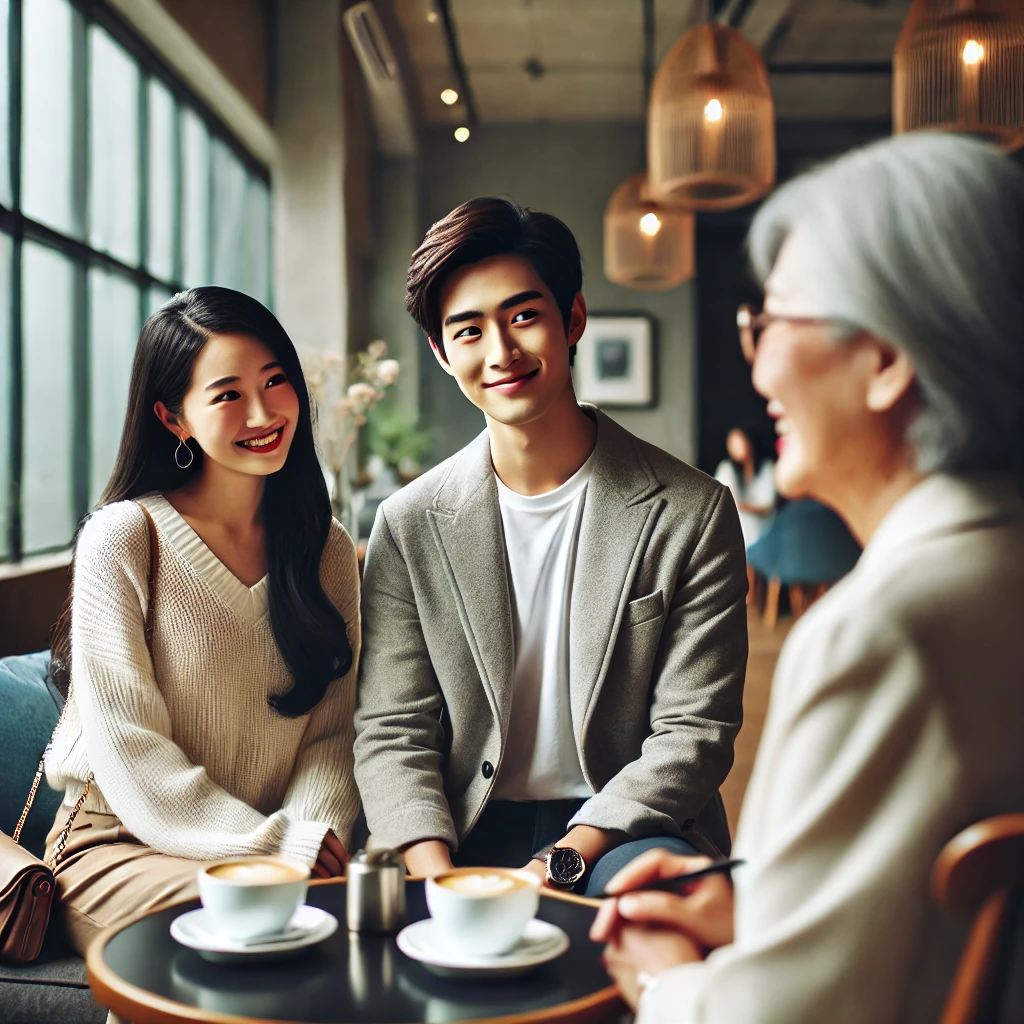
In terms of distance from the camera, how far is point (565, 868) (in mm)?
1756

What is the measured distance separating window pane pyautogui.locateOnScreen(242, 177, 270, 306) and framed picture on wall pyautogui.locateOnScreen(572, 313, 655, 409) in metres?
3.09

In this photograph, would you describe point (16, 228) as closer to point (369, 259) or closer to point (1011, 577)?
point (1011, 577)

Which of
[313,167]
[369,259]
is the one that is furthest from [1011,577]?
[369,259]

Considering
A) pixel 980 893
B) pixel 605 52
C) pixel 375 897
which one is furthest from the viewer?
pixel 605 52

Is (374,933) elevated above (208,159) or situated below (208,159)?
below

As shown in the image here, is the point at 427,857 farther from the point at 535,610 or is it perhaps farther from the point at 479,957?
the point at 479,957

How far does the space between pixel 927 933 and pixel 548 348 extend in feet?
4.25

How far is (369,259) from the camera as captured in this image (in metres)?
9.14

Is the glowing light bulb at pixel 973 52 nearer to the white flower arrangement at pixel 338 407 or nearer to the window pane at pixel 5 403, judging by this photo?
the white flower arrangement at pixel 338 407

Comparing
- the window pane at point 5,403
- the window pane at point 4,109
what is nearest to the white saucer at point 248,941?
the window pane at point 5,403

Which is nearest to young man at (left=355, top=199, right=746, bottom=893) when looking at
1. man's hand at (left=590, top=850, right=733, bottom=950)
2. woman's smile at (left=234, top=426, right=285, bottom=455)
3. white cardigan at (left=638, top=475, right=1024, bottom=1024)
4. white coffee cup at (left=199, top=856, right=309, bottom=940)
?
woman's smile at (left=234, top=426, right=285, bottom=455)

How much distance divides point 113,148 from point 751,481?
5.77 metres

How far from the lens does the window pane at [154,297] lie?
5.34 metres

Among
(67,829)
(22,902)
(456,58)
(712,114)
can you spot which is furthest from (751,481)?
(22,902)
